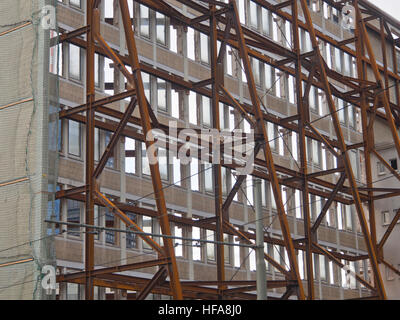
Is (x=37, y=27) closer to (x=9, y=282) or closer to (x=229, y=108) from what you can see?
(x=9, y=282)

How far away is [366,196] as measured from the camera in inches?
1807

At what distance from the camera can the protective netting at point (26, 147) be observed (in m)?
26.3

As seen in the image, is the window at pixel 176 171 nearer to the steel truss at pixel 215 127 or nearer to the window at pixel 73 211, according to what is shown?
the steel truss at pixel 215 127

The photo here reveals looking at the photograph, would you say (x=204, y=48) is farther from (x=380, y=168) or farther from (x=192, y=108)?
(x=380, y=168)

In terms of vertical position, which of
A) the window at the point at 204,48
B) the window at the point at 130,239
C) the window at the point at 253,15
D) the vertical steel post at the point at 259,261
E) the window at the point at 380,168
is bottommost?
the vertical steel post at the point at 259,261

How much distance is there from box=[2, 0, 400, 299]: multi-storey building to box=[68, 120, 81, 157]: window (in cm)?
5

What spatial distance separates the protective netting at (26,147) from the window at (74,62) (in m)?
4.80

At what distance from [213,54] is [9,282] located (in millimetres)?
13356

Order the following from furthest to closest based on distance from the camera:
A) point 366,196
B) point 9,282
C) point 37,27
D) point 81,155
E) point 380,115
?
point 380,115 < point 366,196 < point 81,155 < point 37,27 < point 9,282

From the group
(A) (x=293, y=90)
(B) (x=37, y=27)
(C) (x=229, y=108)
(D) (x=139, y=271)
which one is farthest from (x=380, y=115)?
(B) (x=37, y=27)

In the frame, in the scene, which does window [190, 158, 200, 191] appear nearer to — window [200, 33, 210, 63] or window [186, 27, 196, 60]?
window [186, 27, 196, 60]

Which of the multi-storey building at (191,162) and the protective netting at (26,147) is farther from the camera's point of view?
the multi-storey building at (191,162)

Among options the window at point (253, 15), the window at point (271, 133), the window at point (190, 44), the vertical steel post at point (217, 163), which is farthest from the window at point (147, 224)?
the window at point (253, 15)

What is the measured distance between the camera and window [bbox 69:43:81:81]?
33.9 metres
